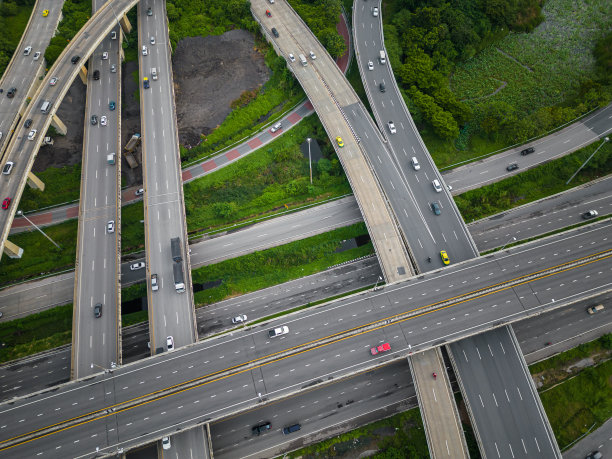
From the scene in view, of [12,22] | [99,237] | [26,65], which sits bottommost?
[99,237]

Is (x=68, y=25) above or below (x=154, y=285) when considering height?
above

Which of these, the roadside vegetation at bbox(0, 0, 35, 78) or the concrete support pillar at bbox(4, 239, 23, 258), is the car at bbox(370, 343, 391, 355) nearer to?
the concrete support pillar at bbox(4, 239, 23, 258)

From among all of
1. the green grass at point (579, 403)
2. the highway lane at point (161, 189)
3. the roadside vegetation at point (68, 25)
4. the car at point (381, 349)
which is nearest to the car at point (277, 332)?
the highway lane at point (161, 189)

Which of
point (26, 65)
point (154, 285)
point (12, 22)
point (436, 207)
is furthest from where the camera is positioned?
point (12, 22)

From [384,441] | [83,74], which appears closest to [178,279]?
[384,441]

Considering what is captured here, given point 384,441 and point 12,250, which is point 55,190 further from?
point 384,441

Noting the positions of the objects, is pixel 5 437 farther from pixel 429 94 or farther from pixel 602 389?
pixel 429 94
